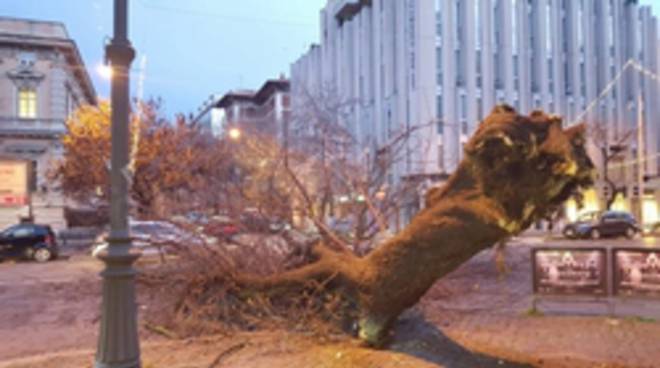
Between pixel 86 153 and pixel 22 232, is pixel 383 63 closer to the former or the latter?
pixel 86 153

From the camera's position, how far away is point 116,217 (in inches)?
181

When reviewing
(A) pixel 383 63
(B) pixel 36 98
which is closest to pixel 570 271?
(A) pixel 383 63

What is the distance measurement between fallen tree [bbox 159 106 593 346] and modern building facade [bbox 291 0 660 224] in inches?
1059

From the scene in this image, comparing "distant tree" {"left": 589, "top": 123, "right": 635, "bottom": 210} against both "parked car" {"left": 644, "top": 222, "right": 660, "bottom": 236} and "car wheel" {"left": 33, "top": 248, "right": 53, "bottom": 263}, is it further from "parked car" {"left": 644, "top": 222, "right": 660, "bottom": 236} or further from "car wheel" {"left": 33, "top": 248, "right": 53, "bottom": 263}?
"car wheel" {"left": 33, "top": 248, "right": 53, "bottom": 263}

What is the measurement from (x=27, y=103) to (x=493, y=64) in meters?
32.6

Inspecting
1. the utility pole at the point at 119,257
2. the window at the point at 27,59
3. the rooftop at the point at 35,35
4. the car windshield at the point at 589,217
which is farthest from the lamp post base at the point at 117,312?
the window at the point at 27,59

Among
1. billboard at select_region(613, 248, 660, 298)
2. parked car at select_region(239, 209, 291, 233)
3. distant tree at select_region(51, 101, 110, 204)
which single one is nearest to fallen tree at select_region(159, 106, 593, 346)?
parked car at select_region(239, 209, 291, 233)

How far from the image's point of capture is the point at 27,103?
34.2 metres

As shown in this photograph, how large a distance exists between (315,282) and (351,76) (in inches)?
1537

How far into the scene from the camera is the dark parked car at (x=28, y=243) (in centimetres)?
1995

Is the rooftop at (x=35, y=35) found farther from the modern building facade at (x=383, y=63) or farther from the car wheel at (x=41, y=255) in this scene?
the car wheel at (x=41, y=255)

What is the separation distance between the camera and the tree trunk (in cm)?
438

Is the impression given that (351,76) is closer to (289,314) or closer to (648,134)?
(648,134)

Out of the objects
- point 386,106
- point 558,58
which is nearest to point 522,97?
point 558,58
